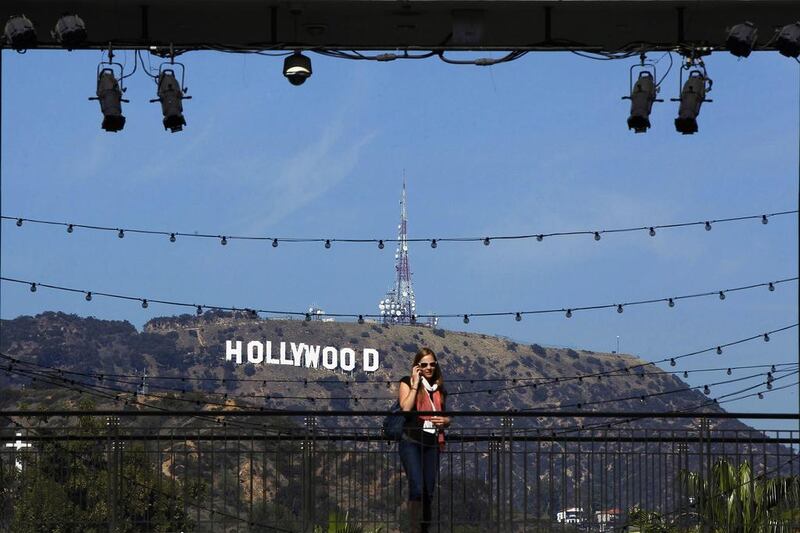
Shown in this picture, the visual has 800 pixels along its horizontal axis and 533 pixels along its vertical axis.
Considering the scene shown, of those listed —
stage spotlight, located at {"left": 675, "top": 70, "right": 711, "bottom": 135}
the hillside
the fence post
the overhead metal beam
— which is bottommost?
the fence post

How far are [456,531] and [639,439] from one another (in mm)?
2172

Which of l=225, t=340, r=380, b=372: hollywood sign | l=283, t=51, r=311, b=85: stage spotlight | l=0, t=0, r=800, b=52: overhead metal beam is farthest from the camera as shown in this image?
l=225, t=340, r=380, b=372: hollywood sign

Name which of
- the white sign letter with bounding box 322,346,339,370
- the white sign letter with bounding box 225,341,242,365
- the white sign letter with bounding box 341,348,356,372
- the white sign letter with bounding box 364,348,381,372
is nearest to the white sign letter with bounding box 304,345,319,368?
the white sign letter with bounding box 322,346,339,370

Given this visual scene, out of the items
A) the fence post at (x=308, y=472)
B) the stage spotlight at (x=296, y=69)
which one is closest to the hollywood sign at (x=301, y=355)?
the stage spotlight at (x=296, y=69)

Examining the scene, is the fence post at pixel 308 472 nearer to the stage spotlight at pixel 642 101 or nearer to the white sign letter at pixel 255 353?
the stage spotlight at pixel 642 101

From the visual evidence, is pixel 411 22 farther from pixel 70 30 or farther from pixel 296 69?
pixel 70 30

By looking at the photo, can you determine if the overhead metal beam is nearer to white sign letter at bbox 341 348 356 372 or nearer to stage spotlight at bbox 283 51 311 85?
stage spotlight at bbox 283 51 311 85

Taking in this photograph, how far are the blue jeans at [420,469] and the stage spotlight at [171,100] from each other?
4.23m

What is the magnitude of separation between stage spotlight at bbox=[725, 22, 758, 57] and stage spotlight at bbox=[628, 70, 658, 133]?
1.05 m

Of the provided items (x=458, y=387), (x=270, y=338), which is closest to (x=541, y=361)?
(x=458, y=387)

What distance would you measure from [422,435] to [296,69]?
4287 millimetres

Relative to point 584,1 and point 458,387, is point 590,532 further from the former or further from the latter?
point 458,387

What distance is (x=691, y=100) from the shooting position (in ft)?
52.0

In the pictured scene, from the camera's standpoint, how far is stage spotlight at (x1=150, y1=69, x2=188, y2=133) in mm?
15812
